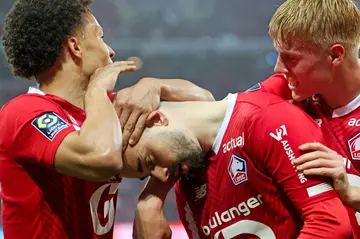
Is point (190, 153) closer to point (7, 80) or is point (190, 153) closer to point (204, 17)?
A: point (7, 80)

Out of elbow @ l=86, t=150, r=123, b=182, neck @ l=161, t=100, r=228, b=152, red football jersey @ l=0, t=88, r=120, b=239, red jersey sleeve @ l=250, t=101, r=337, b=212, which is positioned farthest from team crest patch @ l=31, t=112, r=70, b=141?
red jersey sleeve @ l=250, t=101, r=337, b=212

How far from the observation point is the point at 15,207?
2.29 meters

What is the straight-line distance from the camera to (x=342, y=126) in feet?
7.68

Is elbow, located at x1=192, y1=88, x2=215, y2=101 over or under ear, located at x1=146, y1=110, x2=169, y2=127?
over

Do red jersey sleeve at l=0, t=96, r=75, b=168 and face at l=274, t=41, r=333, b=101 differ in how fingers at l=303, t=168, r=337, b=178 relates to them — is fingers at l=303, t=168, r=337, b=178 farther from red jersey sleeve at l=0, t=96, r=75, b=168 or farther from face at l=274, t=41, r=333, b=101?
→ red jersey sleeve at l=0, t=96, r=75, b=168

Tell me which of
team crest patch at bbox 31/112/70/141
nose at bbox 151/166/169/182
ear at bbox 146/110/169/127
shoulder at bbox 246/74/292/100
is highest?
shoulder at bbox 246/74/292/100

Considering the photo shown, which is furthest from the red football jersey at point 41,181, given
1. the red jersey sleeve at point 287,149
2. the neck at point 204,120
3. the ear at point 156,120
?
the red jersey sleeve at point 287,149

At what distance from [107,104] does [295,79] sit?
0.61 meters

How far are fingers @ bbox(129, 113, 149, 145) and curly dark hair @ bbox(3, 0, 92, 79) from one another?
37 centimetres

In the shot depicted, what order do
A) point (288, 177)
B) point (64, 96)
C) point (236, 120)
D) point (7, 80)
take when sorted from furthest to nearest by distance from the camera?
point (7, 80) → point (64, 96) → point (236, 120) → point (288, 177)

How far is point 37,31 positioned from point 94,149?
53cm

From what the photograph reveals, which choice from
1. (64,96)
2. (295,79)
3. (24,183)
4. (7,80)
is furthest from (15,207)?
(7,80)

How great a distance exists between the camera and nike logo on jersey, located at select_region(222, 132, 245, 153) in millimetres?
2191

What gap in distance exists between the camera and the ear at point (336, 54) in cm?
226
